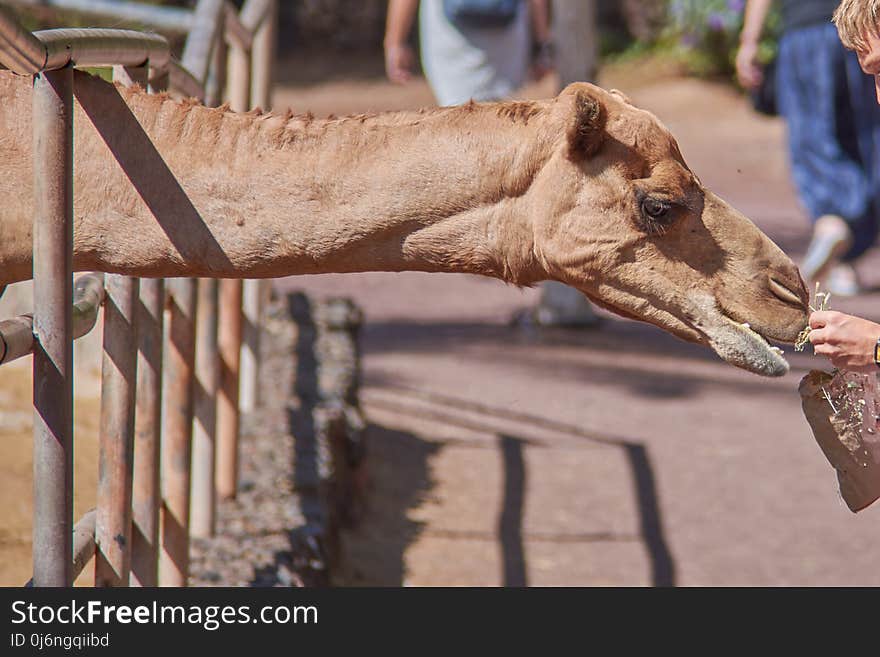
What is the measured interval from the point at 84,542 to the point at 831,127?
6.50 m

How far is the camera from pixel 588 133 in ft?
9.24

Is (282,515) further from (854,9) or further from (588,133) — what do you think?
(854,9)

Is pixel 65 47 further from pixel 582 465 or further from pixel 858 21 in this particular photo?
pixel 582 465

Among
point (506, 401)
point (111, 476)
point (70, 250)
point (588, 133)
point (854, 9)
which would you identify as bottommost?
point (506, 401)

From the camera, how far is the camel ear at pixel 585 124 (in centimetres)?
279

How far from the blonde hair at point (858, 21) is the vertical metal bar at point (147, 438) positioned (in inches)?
65.6

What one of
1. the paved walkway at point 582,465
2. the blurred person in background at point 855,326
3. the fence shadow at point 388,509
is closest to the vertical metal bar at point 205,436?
the fence shadow at point 388,509

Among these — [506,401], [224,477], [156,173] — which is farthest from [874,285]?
[156,173]

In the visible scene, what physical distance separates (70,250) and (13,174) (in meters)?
0.41

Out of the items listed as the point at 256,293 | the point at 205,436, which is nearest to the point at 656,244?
the point at 205,436

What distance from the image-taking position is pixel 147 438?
134 inches

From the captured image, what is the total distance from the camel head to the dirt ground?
2.88ft

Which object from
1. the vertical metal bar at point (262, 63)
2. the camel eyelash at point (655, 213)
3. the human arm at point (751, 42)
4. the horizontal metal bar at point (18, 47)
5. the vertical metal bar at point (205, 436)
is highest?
the human arm at point (751, 42)

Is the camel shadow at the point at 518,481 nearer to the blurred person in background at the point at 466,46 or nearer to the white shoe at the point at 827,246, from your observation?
the blurred person in background at the point at 466,46
